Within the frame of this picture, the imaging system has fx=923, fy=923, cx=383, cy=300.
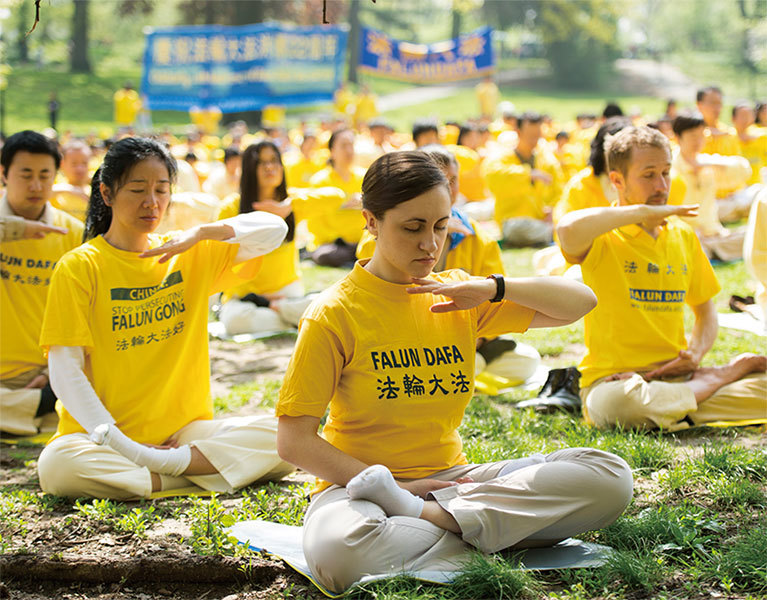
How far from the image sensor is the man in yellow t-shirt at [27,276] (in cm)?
541

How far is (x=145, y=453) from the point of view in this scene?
4223mm

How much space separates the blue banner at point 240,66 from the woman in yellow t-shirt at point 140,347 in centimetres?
1566

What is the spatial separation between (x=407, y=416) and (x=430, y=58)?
22.8 m

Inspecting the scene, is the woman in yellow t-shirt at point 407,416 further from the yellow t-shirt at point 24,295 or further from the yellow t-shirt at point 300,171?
the yellow t-shirt at point 300,171

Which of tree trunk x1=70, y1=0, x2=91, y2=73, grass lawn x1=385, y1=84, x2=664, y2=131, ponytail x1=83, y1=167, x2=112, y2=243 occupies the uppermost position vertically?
tree trunk x1=70, y1=0, x2=91, y2=73

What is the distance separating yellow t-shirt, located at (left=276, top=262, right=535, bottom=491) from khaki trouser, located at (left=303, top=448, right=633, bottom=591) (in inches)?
7.8

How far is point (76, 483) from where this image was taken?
4.18m

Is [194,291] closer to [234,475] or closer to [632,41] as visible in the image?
[234,475]

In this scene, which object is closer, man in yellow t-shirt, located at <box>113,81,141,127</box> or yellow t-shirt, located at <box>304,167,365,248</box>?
yellow t-shirt, located at <box>304,167,365,248</box>

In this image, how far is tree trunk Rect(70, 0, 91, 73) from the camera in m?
42.3

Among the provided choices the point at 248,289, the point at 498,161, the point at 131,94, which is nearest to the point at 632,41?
the point at 131,94

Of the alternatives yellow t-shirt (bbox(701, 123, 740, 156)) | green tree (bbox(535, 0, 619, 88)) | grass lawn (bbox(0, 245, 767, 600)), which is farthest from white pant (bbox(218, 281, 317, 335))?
green tree (bbox(535, 0, 619, 88))

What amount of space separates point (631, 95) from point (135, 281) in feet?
149

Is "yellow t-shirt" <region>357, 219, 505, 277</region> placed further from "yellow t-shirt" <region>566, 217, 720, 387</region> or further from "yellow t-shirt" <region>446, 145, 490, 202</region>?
"yellow t-shirt" <region>446, 145, 490, 202</region>
